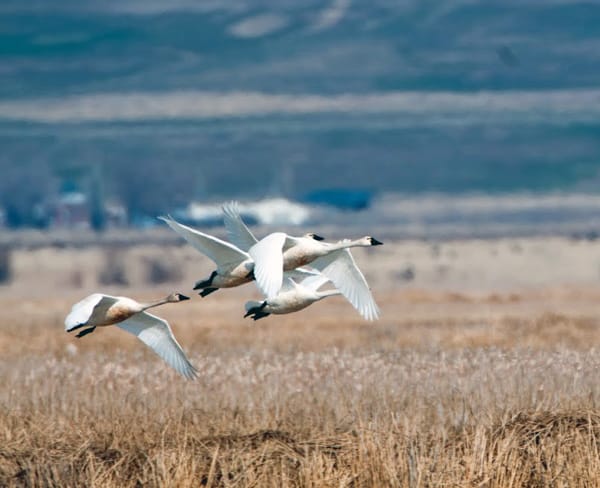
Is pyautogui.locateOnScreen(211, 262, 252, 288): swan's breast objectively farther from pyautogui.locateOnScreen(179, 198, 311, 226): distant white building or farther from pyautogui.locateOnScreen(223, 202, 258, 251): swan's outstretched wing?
pyautogui.locateOnScreen(179, 198, 311, 226): distant white building

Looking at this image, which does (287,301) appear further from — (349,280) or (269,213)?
(269,213)

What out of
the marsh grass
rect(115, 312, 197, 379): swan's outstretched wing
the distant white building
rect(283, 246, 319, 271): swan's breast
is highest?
rect(283, 246, 319, 271): swan's breast

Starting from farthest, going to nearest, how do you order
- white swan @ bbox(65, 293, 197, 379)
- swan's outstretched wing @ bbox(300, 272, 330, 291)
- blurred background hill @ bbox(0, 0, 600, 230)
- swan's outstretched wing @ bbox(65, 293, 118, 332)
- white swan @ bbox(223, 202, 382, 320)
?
1. blurred background hill @ bbox(0, 0, 600, 230)
2. swan's outstretched wing @ bbox(300, 272, 330, 291)
3. white swan @ bbox(223, 202, 382, 320)
4. white swan @ bbox(65, 293, 197, 379)
5. swan's outstretched wing @ bbox(65, 293, 118, 332)

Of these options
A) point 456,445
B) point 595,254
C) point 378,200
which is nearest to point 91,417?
point 456,445

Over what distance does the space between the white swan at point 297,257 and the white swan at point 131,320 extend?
72 cm

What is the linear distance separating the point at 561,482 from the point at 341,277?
2864mm

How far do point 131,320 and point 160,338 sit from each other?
13.6 inches

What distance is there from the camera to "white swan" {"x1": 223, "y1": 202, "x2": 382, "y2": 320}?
45.1 feet

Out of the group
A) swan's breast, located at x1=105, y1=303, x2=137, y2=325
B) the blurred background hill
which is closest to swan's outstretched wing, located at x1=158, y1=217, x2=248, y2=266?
swan's breast, located at x1=105, y1=303, x2=137, y2=325

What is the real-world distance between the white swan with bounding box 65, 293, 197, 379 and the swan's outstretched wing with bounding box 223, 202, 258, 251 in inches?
28.4

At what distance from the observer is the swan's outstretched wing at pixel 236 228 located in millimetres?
14469

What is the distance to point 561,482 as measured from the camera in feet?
47.7

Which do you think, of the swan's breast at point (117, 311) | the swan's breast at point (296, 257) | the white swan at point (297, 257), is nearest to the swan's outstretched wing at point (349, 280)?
the white swan at point (297, 257)

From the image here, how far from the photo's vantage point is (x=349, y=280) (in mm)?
16047
